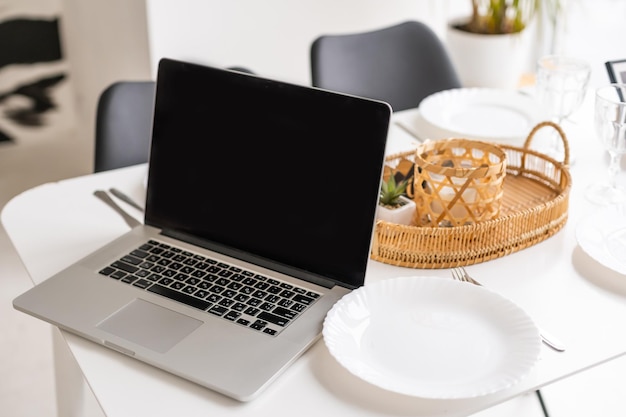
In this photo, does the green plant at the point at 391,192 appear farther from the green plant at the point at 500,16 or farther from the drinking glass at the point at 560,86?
the green plant at the point at 500,16

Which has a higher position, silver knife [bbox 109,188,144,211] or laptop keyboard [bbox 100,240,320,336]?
silver knife [bbox 109,188,144,211]

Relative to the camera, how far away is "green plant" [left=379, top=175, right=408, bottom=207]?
1176 mm

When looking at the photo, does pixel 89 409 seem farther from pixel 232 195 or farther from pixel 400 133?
pixel 400 133

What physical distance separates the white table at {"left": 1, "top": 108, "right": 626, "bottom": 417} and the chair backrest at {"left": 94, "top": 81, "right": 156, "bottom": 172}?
0.32 meters

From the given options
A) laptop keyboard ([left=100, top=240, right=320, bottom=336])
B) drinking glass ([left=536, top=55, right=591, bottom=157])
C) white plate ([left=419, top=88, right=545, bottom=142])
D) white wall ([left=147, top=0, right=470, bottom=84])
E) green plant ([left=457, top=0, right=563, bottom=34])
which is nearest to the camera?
laptop keyboard ([left=100, top=240, right=320, bottom=336])

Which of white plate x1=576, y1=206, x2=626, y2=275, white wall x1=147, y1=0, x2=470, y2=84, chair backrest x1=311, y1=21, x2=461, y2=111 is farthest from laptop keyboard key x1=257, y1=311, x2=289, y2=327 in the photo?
white wall x1=147, y1=0, x2=470, y2=84

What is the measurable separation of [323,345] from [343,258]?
121 mm

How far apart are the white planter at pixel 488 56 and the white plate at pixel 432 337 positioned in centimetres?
202

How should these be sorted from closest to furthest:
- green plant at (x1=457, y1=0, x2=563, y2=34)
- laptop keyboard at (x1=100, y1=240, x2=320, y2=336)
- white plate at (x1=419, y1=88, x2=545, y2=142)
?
laptop keyboard at (x1=100, y1=240, x2=320, y2=336), white plate at (x1=419, y1=88, x2=545, y2=142), green plant at (x1=457, y1=0, x2=563, y2=34)

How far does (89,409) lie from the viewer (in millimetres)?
1328

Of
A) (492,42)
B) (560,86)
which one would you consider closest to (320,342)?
(560,86)

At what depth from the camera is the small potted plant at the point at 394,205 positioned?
117cm

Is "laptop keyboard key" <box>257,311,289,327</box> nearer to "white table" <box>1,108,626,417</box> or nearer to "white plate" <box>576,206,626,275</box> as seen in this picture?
"white table" <box>1,108,626,417</box>

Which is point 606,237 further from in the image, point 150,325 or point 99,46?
point 99,46
